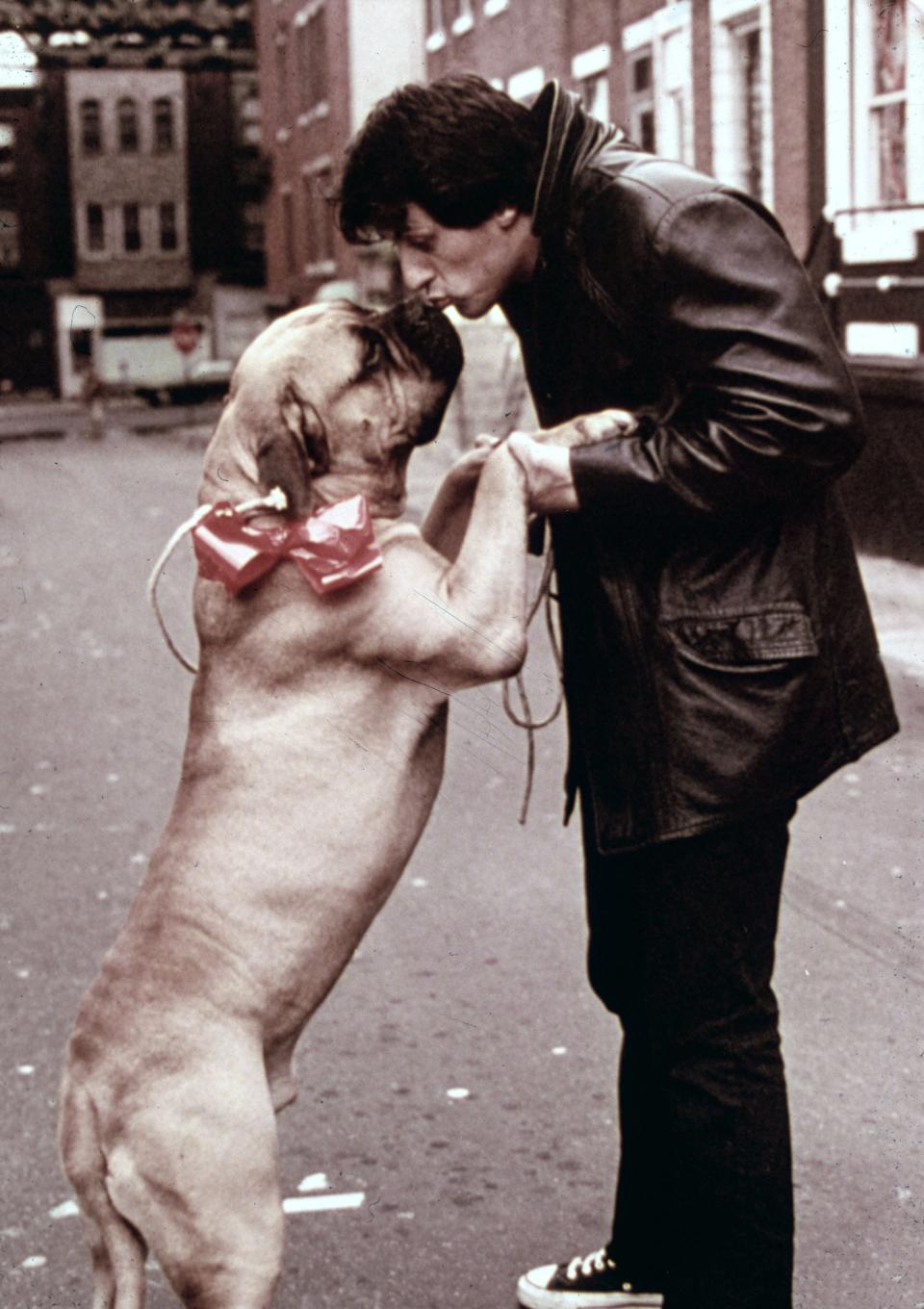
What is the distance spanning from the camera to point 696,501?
2.40m

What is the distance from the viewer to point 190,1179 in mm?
2365

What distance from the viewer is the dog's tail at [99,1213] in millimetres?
2436

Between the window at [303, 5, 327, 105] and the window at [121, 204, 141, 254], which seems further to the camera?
the window at [121, 204, 141, 254]

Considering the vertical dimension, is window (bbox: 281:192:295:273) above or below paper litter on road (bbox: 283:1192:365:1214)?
above

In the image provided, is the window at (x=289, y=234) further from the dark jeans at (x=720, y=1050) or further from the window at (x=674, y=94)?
the dark jeans at (x=720, y=1050)

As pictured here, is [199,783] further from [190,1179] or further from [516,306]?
[516,306]

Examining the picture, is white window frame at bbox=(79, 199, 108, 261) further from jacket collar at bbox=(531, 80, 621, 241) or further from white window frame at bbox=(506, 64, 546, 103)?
jacket collar at bbox=(531, 80, 621, 241)


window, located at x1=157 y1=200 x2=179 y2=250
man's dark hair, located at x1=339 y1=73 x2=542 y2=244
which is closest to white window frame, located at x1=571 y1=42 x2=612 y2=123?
man's dark hair, located at x1=339 y1=73 x2=542 y2=244

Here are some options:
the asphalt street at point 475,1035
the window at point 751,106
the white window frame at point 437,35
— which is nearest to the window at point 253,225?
the white window frame at point 437,35

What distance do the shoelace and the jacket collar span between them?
5.56 feet

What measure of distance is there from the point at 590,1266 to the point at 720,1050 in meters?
0.71

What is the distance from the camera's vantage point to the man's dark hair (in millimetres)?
2498

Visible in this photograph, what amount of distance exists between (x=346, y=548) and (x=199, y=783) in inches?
16.4

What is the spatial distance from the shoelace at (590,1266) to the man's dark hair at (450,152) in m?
1.71
